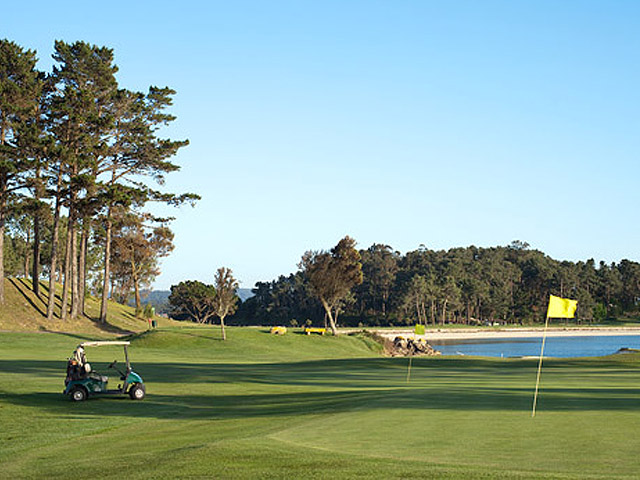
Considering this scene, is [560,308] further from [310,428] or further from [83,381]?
[83,381]

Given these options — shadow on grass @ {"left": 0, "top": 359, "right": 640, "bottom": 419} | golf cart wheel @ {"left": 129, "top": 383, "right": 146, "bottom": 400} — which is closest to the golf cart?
golf cart wheel @ {"left": 129, "top": 383, "right": 146, "bottom": 400}

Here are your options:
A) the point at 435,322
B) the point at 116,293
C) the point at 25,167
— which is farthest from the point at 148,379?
the point at 435,322

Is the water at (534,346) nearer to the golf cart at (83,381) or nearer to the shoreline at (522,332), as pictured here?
the shoreline at (522,332)

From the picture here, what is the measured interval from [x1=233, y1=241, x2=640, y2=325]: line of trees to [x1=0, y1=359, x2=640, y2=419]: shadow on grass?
115493mm

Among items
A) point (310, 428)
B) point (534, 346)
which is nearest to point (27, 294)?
point (310, 428)

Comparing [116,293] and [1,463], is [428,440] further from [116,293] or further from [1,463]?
[116,293]

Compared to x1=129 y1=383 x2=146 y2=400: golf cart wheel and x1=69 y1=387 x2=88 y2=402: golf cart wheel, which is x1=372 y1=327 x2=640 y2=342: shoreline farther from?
x1=69 y1=387 x2=88 y2=402: golf cart wheel

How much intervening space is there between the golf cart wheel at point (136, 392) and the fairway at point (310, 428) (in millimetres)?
304

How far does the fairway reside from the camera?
33.6 ft

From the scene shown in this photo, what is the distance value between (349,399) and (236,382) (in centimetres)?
924

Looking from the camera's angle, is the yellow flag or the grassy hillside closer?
the yellow flag

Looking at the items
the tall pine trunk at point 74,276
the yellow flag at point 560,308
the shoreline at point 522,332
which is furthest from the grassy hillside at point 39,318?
the shoreline at point 522,332

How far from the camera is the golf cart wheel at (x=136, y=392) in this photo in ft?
75.0

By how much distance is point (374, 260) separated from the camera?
17038 centimetres
